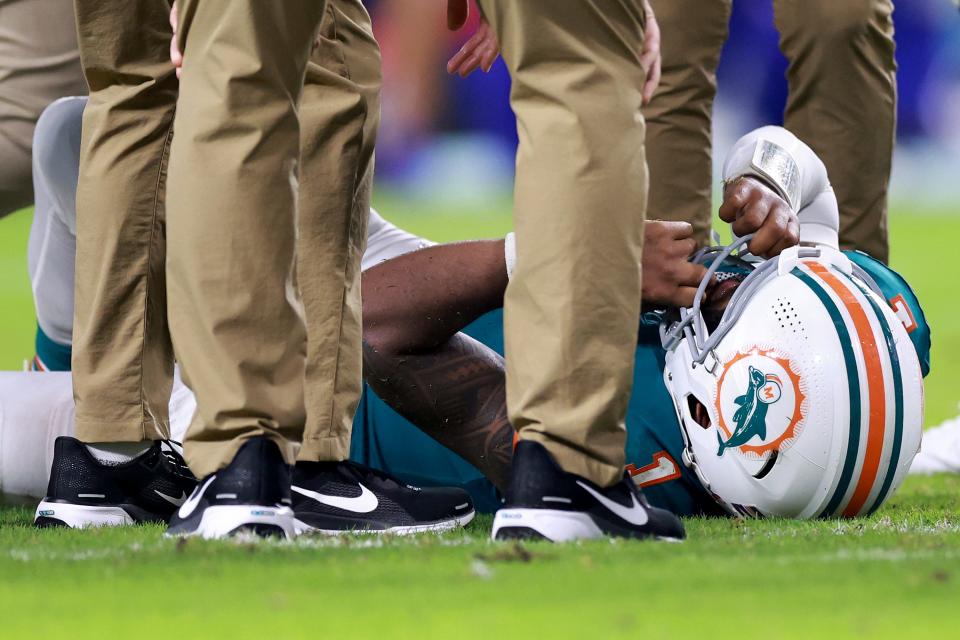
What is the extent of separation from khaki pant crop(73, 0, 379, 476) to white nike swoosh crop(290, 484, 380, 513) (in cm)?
8

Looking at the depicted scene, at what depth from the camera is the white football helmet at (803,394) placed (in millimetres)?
2230

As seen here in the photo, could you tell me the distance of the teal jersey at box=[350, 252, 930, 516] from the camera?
2.49 metres

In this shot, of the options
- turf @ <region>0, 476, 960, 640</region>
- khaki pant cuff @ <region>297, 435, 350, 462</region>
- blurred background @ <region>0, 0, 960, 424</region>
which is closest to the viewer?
turf @ <region>0, 476, 960, 640</region>

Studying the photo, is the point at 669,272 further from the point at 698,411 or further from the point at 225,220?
the point at 225,220

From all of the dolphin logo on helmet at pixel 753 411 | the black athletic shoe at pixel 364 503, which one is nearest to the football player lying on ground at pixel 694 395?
the dolphin logo on helmet at pixel 753 411

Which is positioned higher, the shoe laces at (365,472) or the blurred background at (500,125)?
the shoe laces at (365,472)

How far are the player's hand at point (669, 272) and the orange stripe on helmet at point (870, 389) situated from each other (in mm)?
248

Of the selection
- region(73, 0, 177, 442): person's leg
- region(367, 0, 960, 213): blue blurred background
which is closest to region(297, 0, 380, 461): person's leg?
region(73, 0, 177, 442): person's leg

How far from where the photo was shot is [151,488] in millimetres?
2408

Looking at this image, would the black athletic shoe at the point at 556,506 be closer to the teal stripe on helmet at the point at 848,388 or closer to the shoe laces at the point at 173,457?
the teal stripe on helmet at the point at 848,388

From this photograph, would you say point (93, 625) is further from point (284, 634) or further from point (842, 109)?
point (842, 109)

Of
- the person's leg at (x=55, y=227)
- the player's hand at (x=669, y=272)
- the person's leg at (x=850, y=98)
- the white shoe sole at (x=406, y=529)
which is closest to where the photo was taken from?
the white shoe sole at (x=406, y=529)

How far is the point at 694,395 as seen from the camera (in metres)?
2.38

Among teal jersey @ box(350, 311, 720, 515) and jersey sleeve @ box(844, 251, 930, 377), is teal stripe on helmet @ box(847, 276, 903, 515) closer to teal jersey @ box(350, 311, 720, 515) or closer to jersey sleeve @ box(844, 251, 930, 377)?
jersey sleeve @ box(844, 251, 930, 377)
